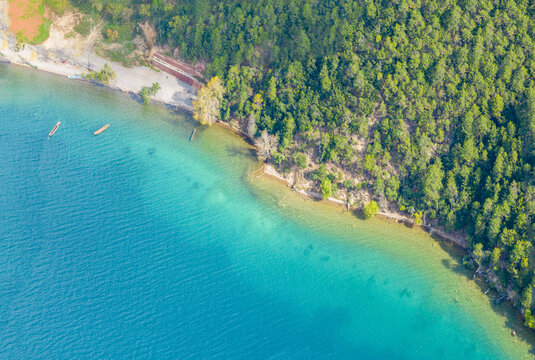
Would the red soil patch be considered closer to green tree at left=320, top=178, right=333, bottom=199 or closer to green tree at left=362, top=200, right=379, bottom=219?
green tree at left=320, top=178, right=333, bottom=199

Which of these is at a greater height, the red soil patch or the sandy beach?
the red soil patch

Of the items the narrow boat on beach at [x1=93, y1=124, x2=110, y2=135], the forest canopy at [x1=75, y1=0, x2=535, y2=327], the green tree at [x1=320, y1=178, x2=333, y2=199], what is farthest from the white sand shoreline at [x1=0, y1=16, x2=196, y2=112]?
the green tree at [x1=320, y1=178, x2=333, y2=199]

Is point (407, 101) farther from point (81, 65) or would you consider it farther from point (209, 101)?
point (81, 65)

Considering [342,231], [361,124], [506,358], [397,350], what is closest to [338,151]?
[361,124]

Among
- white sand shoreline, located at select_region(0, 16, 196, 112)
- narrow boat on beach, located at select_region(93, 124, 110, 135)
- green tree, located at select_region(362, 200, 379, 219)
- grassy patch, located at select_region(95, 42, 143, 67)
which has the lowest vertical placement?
narrow boat on beach, located at select_region(93, 124, 110, 135)

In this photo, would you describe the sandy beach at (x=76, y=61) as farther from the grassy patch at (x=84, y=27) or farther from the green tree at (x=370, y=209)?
the green tree at (x=370, y=209)

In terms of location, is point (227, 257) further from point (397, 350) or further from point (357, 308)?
point (397, 350)

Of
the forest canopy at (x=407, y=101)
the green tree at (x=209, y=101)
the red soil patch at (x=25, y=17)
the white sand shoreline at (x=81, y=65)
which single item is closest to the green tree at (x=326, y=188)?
the forest canopy at (x=407, y=101)

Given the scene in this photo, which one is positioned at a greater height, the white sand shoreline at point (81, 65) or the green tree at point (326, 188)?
the white sand shoreline at point (81, 65)
